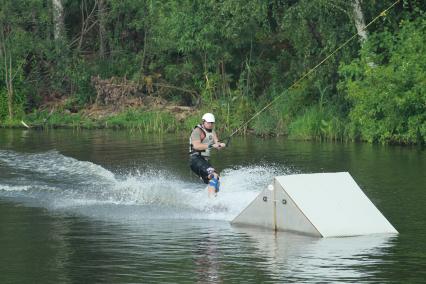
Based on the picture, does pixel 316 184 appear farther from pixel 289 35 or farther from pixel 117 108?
pixel 117 108

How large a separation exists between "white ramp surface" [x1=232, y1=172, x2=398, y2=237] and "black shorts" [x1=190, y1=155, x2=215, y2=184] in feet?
10.9

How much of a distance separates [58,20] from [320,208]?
32505mm

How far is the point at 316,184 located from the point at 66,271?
4667mm

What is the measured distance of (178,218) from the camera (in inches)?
779

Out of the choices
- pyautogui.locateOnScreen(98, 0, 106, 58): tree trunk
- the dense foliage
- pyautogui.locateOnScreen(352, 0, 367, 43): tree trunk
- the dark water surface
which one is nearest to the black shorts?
the dark water surface

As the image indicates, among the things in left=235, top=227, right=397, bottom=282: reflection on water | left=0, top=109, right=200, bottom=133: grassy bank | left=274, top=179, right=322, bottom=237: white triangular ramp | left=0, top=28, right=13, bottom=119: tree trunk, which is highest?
left=0, top=28, right=13, bottom=119: tree trunk

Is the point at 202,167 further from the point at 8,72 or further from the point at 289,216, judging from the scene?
the point at 8,72

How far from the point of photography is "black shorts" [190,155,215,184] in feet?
69.9

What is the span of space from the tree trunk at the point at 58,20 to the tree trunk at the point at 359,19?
16843mm

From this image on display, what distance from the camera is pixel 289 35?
3894cm

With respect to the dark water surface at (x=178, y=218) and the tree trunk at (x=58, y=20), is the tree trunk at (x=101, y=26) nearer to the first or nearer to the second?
the tree trunk at (x=58, y=20)

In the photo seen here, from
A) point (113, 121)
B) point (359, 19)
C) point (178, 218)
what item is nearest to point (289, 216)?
point (178, 218)

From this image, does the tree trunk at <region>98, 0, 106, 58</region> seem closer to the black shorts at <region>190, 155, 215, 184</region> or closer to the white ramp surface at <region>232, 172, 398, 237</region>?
the black shorts at <region>190, 155, 215, 184</region>

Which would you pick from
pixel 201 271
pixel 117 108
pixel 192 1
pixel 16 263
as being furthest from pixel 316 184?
pixel 117 108
